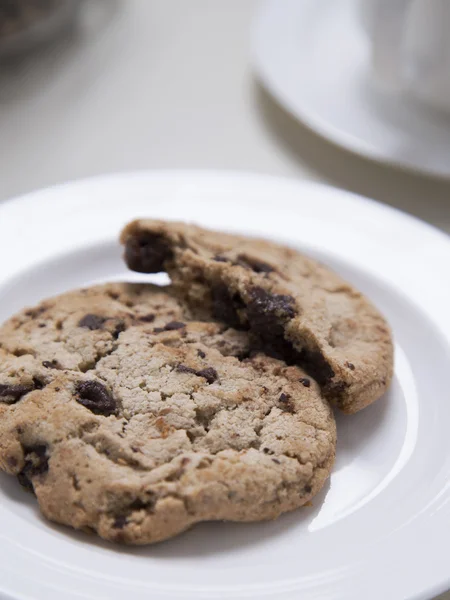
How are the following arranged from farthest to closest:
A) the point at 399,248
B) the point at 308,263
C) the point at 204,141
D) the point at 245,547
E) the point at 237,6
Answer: the point at 237,6 < the point at 204,141 < the point at 399,248 < the point at 308,263 < the point at 245,547

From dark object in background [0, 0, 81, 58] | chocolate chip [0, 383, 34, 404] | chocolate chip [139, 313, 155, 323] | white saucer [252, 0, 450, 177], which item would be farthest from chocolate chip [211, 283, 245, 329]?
dark object in background [0, 0, 81, 58]

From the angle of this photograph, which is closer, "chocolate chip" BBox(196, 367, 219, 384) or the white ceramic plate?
the white ceramic plate

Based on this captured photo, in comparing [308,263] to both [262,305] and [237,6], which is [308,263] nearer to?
[262,305]

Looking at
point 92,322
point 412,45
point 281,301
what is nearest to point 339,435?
point 281,301

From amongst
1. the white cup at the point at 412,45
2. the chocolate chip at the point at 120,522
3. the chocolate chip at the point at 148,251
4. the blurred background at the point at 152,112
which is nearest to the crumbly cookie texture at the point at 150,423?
the chocolate chip at the point at 120,522

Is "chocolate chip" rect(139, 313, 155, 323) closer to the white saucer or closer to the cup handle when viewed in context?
the white saucer

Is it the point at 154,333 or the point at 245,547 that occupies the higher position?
the point at 154,333

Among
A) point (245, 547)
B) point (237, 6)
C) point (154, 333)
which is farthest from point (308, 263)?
point (237, 6)
